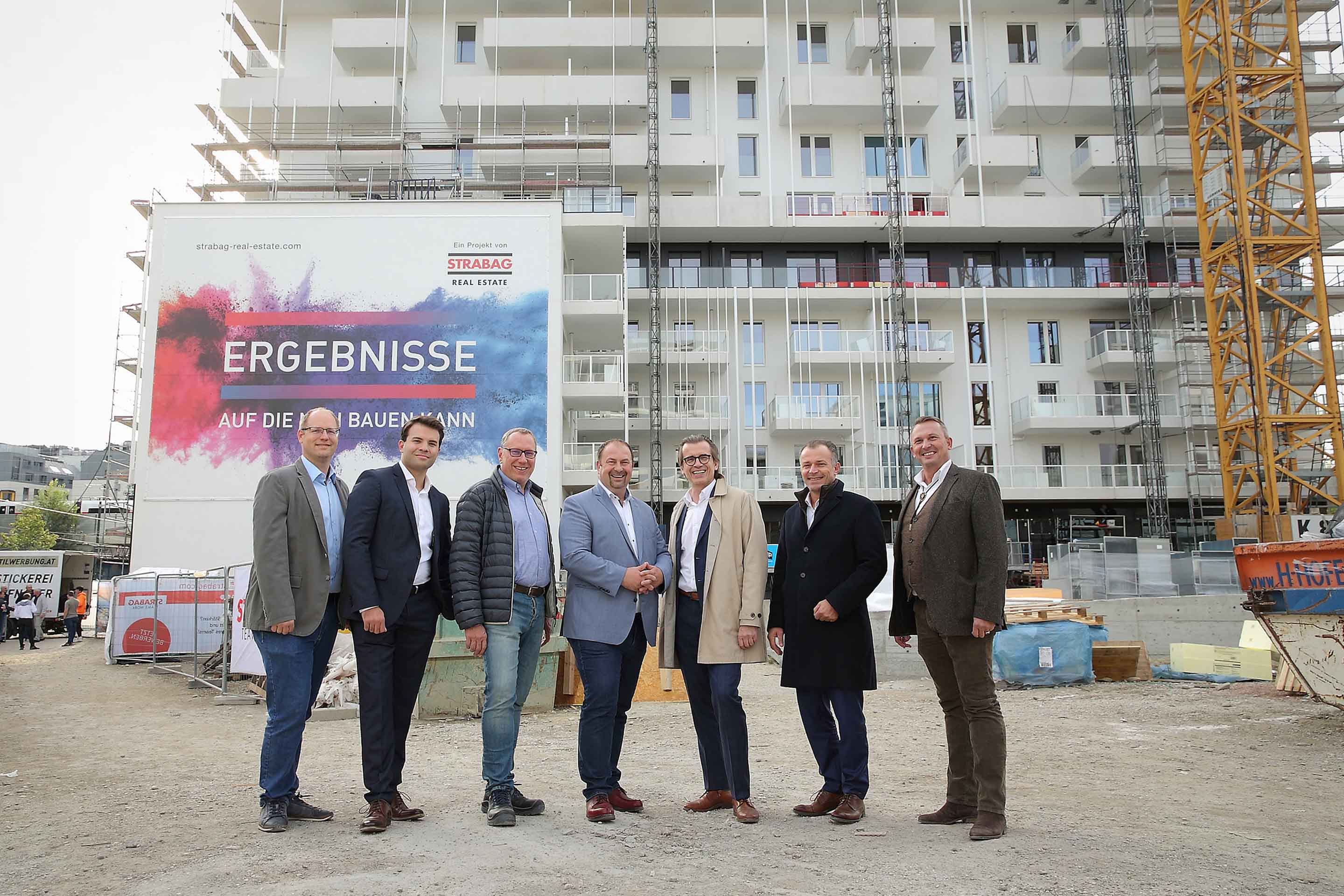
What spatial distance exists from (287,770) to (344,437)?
23.7m

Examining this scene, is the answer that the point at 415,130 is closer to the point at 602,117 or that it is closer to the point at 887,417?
the point at 602,117

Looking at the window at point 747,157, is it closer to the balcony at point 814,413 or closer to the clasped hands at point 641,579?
the balcony at point 814,413

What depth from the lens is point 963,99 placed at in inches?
1455

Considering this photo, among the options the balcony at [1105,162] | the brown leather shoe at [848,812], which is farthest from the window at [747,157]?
the brown leather shoe at [848,812]

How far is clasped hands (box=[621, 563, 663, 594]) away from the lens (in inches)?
194

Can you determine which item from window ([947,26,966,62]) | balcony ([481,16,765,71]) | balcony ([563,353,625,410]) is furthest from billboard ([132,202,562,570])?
window ([947,26,966,62])

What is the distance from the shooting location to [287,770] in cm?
471

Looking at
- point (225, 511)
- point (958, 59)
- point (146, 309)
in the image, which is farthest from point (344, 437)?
point (958, 59)

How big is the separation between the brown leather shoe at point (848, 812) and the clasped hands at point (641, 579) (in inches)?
57.9

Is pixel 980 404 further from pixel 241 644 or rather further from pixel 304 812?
pixel 304 812


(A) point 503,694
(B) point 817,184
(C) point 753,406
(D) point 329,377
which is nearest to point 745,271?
(B) point 817,184

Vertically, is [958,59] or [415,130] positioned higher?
[958,59]

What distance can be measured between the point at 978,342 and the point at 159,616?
29251 mm

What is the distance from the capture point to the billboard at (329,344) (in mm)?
27453
